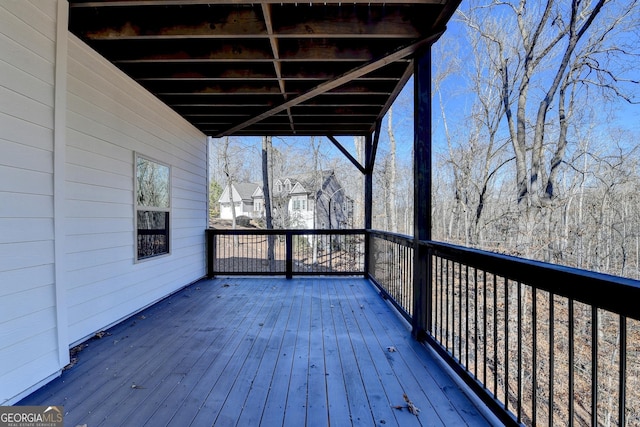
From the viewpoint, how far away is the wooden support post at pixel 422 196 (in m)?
2.84

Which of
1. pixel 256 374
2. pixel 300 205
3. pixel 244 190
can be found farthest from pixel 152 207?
pixel 244 190

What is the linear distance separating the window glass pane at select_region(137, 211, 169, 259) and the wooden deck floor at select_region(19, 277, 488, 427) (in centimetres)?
79

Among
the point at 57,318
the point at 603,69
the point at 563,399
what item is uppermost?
the point at 603,69

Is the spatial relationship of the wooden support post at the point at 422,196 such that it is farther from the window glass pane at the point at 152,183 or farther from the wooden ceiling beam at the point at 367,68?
the window glass pane at the point at 152,183

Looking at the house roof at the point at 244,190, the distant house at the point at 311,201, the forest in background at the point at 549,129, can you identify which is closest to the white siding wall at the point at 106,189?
the forest in background at the point at 549,129

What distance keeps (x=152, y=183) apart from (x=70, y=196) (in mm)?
1404

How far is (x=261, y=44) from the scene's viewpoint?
3180 millimetres

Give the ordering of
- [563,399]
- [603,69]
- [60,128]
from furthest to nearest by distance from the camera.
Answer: [603,69], [563,399], [60,128]

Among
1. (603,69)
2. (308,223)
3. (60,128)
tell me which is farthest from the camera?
(308,223)

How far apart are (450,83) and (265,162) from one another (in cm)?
729

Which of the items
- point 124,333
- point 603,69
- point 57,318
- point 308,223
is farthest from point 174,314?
point 308,223

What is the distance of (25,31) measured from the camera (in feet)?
6.70

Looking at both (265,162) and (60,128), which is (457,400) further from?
(265,162)

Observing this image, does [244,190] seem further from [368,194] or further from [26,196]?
[26,196]
